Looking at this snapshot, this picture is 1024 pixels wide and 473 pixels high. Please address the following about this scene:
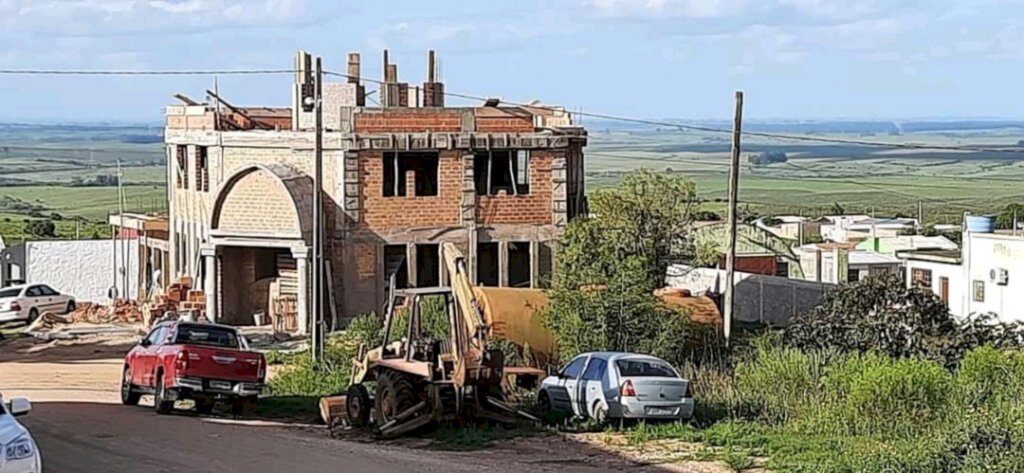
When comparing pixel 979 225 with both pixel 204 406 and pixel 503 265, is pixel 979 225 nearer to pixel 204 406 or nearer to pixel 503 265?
pixel 503 265

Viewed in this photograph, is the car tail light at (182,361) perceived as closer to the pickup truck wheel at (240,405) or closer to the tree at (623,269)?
the pickup truck wheel at (240,405)

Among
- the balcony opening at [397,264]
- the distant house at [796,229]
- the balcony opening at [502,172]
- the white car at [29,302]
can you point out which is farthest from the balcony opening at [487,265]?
the distant house at [796,229]

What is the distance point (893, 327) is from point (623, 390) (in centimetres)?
1090

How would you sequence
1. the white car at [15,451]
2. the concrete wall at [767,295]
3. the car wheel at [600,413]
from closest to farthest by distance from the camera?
the white car at [15,451] → the car wheel at [600,413] → the concrete wall at [767,295]

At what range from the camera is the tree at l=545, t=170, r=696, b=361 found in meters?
34.5

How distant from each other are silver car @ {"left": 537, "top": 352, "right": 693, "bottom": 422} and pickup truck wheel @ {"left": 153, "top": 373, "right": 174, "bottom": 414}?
257 inches

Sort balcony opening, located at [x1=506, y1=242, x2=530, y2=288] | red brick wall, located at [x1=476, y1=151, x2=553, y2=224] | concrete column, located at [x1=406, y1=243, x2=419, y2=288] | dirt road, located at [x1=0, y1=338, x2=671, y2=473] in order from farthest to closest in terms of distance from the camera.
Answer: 1. balcony opening, located at [x1=506, y1=242, x2=530, y2=288]
2. red brick wall, located at [x1=476, y1=151, x2=553, y2=224]
3. concrete column, located at [x1=406, y1=243, x2=419, y2=288]
4. dirt road, located at [x1=0, y1=338, x2=671, y2=473]

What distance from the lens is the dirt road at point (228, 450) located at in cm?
2100

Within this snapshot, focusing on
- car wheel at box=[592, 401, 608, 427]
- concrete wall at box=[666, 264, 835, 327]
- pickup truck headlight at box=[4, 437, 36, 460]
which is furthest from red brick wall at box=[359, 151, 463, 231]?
pickup truck headlight at box=[4, 437, 36, 460]

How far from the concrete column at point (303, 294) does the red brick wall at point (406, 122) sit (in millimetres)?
3828

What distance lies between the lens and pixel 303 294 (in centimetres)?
4425

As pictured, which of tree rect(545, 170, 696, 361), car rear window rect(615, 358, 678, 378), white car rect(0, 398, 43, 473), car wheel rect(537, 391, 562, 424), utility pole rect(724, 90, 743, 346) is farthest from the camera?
utility pole rect(724, 90, 743, 346)

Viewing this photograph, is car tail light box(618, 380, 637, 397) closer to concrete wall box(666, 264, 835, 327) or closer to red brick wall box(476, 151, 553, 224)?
concrete wall box(666, 264, 835, 327)

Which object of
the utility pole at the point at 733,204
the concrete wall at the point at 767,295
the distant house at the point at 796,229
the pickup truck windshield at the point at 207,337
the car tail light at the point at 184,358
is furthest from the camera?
the distant house at the point at 796,229
